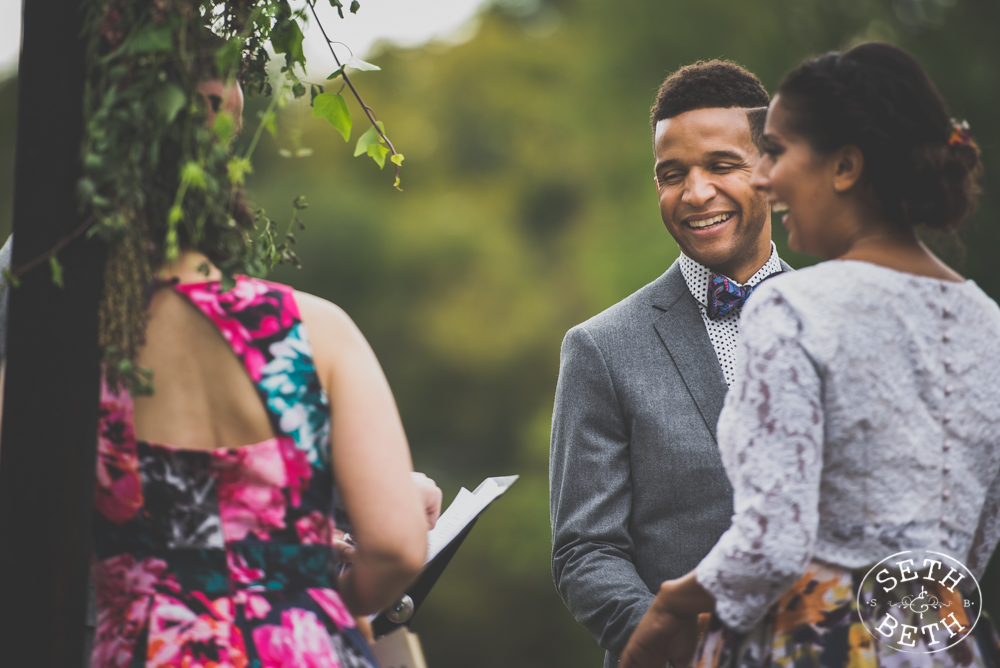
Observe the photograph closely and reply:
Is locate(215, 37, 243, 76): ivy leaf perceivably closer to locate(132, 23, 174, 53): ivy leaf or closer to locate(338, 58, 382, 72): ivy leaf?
locate(132, 23, 174, 53): ivy leaf

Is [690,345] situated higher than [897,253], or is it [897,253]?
[897,253]

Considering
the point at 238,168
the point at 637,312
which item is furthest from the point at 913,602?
the point at 238,168

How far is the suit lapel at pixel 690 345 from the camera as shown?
2623mm

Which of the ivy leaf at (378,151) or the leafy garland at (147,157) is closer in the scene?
the leafy garland at (147,157)

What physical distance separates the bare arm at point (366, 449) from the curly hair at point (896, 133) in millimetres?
894

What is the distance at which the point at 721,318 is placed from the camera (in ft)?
9.18

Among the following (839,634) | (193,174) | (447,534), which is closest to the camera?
(193,174)

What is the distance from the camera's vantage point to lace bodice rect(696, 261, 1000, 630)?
1702mm

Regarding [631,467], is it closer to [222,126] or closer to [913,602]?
[913,602]

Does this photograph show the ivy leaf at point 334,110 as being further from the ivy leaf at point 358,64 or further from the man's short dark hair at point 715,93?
the man's short dark hair at point 715,93

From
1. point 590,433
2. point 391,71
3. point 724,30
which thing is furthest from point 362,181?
point 590,433

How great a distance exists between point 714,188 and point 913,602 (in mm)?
1325

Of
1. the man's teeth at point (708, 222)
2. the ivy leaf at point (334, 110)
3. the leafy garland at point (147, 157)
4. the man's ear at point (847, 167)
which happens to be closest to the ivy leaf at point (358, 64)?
the ivy leaf at point (334, 110)

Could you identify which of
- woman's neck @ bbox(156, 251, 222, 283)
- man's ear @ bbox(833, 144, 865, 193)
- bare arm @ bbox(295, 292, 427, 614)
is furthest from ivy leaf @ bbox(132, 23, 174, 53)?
man's ear @ bbox(833, 144, 865, 193)
